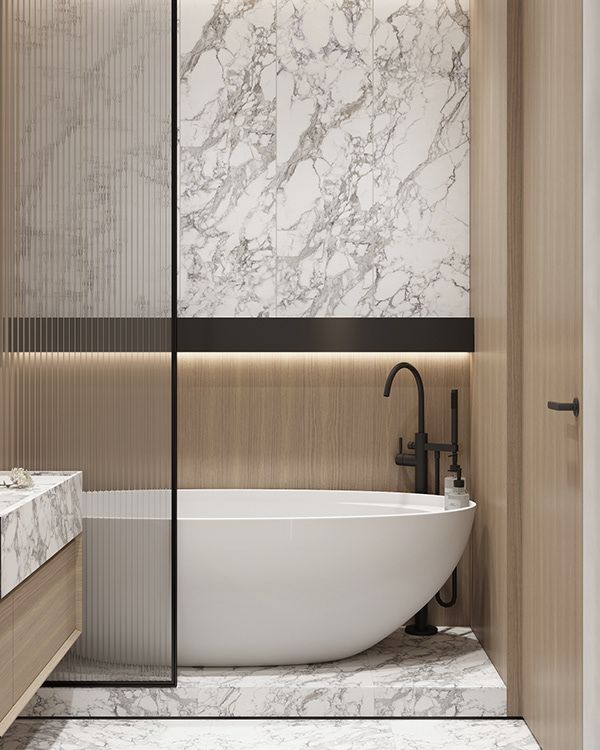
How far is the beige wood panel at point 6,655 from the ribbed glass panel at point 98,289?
62 centimetres

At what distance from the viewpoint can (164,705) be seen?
2.97m

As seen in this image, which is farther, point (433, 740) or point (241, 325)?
point (241, 325)

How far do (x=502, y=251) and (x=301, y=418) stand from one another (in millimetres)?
1106

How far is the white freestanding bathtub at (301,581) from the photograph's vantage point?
3.02m

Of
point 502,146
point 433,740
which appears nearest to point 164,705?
point 433,740

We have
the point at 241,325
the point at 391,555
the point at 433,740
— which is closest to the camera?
the point at 433,740

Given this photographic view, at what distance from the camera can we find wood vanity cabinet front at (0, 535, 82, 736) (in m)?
2.23

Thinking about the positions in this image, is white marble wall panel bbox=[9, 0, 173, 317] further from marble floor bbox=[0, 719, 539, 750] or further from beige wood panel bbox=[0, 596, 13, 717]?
marble floor bbox=[0, 719, 539, 750]

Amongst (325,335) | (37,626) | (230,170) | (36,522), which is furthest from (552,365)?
(230,170)

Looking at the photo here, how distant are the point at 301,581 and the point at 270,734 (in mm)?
466

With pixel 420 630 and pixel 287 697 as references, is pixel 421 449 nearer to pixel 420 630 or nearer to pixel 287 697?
pixel 420 630

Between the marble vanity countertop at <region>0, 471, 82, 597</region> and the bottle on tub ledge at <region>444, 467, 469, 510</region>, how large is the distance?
1.30 m

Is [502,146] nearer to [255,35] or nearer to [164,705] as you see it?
[255,35]

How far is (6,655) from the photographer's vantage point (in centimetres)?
223
